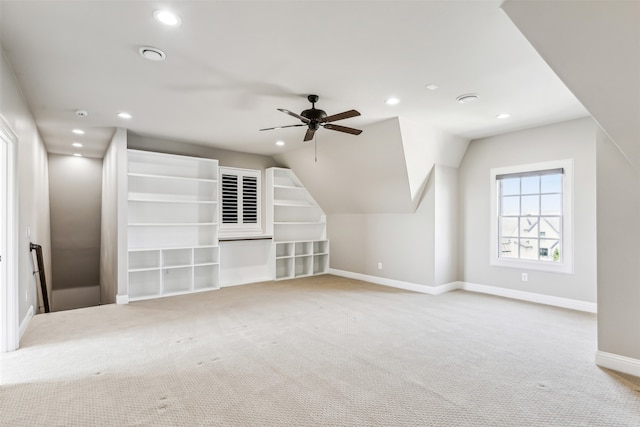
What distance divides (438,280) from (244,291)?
332 cm

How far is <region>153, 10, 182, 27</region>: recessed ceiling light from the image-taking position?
217 centimetres

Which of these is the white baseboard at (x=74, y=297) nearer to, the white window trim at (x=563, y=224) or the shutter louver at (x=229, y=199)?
the shutter louver at (x=229, y=199)

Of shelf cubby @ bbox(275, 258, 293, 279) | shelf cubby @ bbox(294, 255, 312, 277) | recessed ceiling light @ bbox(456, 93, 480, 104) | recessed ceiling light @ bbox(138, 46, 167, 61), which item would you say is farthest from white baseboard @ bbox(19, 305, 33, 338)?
recessed ceiling light @ bbox(456, 93, 480, 104)

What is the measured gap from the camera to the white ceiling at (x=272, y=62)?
7.20 ft

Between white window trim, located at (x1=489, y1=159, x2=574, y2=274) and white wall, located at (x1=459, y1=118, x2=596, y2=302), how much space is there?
6 cm

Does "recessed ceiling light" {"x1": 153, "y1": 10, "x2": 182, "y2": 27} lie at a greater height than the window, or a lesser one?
greater

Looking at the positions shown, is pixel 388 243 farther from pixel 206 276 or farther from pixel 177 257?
pixel 177 257

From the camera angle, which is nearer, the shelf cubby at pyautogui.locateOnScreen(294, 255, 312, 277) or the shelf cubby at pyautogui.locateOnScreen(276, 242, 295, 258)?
the shelf cubby at pyautogui.locateOnScreen(276, 242, 295, 258)

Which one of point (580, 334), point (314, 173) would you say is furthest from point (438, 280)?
point (314, 173)

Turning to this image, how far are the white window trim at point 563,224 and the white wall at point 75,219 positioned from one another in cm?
813

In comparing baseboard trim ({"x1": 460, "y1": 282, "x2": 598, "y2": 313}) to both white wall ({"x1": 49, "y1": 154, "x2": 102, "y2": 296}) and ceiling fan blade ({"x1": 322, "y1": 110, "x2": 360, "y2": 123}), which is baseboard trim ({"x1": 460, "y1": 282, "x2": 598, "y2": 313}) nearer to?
ceiling fan blade ({"x1": 322, "y1": 110, "x2": 360, "y2": 123})

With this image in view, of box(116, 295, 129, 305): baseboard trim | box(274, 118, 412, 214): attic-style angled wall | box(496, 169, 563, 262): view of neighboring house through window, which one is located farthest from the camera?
box(274, 118, 412, 214): attic-style angled wall

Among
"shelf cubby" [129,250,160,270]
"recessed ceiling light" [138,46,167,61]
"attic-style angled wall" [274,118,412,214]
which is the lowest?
"shelf cubby" [129,250,160,270]

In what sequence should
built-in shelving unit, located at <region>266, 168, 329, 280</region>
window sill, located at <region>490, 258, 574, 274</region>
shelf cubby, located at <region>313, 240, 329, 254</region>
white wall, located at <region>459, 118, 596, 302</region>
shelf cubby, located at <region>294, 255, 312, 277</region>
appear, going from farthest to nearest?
shelf cubby, located at <region>313, 240, 329, 254</region> → shelf cubby, located at <region>294, 255, 312, 277</region> → built-in shelving unit, located at <region>266, 168, 329, 280</region> → window sill, located at <region>490, 258, 574, 274</region> → white wall, located at <region>459, 118, 596, 302</region>
